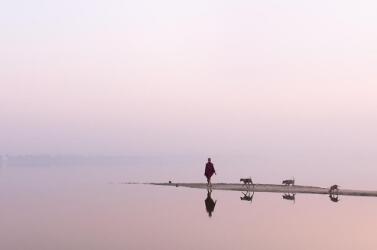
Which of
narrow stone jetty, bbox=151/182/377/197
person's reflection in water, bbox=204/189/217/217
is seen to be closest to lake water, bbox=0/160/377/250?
person's reflection in water, bbox=204/189/217/217

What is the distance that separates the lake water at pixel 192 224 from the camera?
25.9m

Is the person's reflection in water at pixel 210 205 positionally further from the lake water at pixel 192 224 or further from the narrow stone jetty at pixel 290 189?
the narrow stone jetty at pixel 290 189

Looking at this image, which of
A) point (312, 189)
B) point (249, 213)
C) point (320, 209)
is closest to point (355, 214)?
point (320, 209)

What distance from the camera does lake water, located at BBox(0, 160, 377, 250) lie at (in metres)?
25.9

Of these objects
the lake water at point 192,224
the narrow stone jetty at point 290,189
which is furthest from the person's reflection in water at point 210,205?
the narrow stone jetty at point 290,189

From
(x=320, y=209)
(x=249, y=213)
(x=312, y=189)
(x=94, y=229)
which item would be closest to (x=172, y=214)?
(x=249, y=213)

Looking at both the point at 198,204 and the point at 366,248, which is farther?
the point at 198,204

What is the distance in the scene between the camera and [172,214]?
37.6 meters

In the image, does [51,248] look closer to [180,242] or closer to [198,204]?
[180,242]

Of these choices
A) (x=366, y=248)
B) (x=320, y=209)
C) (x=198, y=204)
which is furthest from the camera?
(x=198, y=204)

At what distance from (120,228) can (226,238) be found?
720 centimetres

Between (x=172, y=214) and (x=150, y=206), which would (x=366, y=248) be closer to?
(x=172, y=214)

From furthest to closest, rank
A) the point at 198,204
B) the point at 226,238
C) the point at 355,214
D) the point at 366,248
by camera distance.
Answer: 1. the point at 198,204
2. the point at 355,214
3. the point at 226,238
4. the point at 366,248

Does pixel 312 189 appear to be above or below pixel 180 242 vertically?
above
